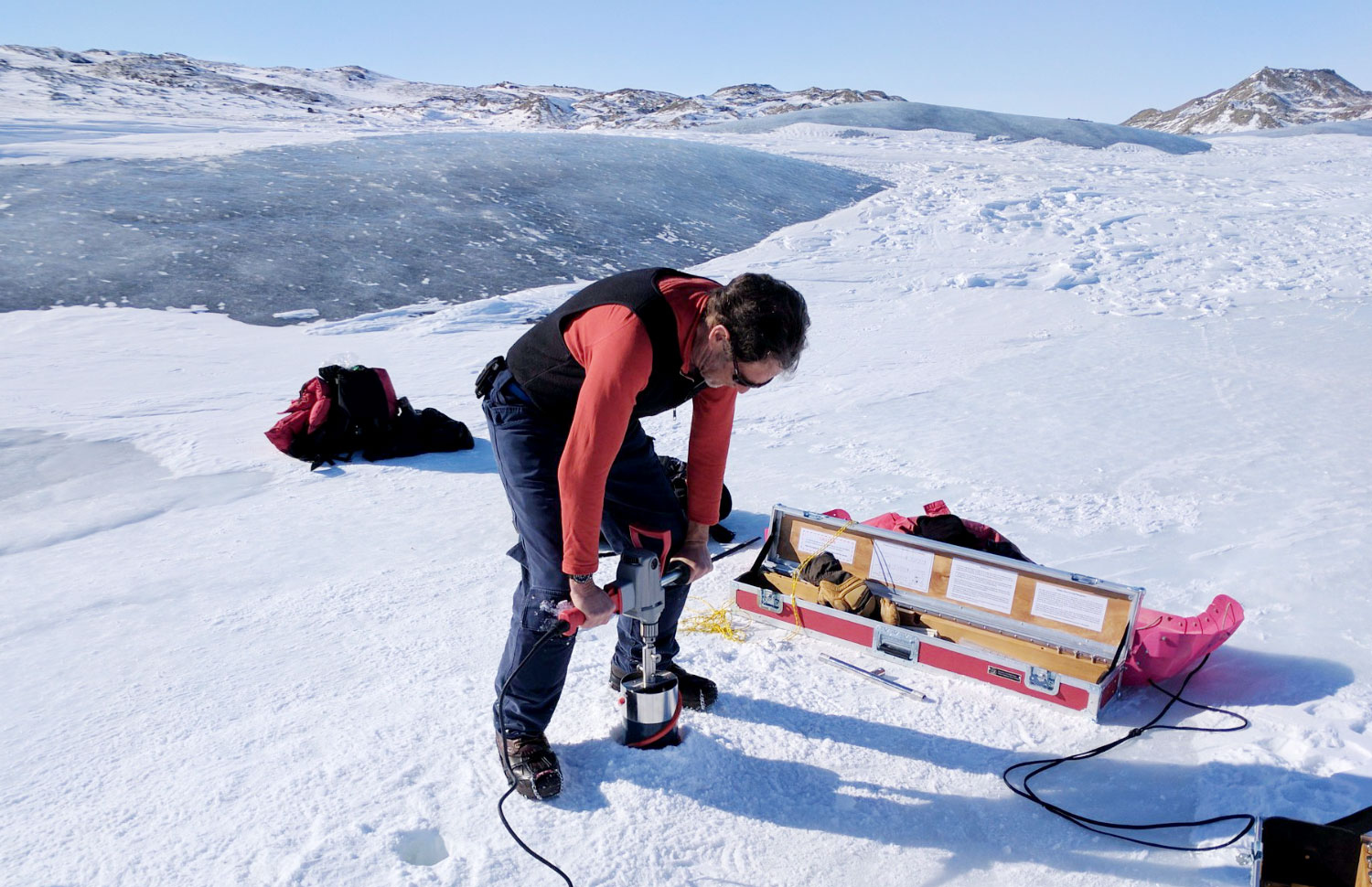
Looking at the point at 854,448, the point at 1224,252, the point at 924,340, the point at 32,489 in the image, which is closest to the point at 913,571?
the point at 854,448

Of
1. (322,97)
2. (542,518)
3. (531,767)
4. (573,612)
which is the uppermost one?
(322,97)

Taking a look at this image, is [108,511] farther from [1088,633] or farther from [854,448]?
[1088,633]

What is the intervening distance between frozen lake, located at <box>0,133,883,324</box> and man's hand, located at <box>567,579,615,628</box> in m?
6.30

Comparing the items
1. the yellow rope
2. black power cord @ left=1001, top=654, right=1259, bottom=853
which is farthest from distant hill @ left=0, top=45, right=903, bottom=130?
black power cord @ left=1001, top=654, right=1259, bottom=853

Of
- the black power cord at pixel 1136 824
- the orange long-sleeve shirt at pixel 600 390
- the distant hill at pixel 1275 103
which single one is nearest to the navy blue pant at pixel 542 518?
the orange long-sleeve shirt at pixel 600 390

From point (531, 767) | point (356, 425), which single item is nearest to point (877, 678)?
point (531, 767)

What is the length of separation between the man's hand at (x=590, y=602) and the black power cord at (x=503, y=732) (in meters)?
0.10

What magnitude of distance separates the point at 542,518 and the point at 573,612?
0.77 feet

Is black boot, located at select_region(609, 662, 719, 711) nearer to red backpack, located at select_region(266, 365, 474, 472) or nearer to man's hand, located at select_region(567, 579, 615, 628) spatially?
man's hand, located at select_region(567, 579, 615, 628)

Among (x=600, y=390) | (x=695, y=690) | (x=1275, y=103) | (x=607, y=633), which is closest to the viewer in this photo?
(x=600, y=390)

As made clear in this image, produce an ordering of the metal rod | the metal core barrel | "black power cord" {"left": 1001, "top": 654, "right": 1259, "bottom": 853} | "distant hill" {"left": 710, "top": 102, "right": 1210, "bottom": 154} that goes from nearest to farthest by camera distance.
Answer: "black power cord" {"left": 1001, "top": 654, "right": 1259, "bottom": 853}
the metal core barrel
the metal rod
"distant hill" {"left": 710, "top": 102, "right": 1210, "bottom": 154}

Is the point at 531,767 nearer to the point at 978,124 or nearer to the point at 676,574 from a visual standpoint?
the point at 676,574

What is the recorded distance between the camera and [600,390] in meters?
1.69

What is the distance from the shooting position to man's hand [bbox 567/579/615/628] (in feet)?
6.11
